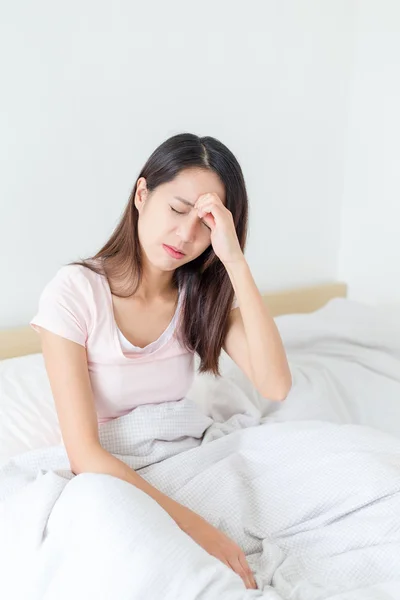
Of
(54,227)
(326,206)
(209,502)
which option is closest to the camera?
(209,502)

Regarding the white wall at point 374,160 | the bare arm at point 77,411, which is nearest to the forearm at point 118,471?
the bare arm at point 77,411

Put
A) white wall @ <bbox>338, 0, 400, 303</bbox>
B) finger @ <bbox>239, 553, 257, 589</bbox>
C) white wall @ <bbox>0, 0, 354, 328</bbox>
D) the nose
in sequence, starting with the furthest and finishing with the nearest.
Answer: white wall @ <bbox>338, 0, 400, 303</bbox> < white wall @ <bbox>0, 0, 354, 328</bbox> < the nose < finger @ <bbox>239, 553, 257, 589</bbox>

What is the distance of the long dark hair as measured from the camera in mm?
1237

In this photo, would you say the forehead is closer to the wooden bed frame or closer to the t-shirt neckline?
the t-shirt neckline

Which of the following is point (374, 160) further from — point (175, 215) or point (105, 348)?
point (105, 348)

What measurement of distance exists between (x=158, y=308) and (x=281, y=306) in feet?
3.64

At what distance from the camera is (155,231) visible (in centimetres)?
124

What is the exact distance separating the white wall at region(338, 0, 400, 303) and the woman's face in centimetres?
140

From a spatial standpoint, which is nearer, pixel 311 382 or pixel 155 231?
pixel 155 231

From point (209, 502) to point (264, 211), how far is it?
1.42 meters

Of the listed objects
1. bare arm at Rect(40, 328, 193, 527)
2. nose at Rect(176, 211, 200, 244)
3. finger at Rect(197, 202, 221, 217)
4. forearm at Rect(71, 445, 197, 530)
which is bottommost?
forearm at Rect(71, 445, 197, 530)

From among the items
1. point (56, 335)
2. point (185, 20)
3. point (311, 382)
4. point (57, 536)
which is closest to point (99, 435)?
point (56, 335)

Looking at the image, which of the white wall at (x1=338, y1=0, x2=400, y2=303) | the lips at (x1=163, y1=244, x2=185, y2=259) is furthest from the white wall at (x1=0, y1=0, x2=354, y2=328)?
the lips at (x1=163, y1=244, x2=185, y2=259)

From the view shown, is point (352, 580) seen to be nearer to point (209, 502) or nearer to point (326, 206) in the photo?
point (209, 502)
